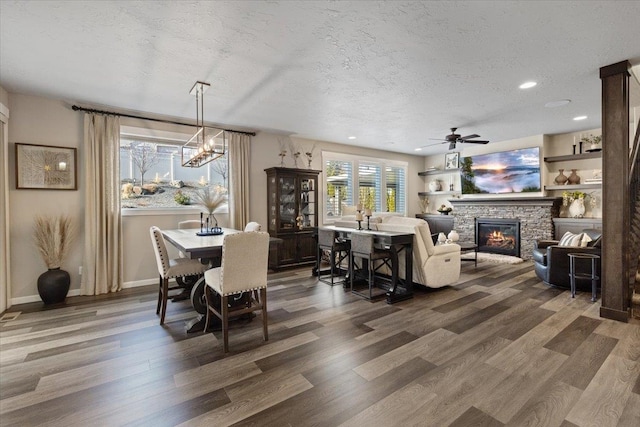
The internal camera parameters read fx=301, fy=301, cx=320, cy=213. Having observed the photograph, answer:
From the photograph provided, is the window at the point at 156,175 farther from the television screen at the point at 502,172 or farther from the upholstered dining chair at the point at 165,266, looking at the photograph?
the television screen at the point at 502,172

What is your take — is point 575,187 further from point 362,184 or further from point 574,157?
point 362,184

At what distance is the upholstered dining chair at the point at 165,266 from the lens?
10.4ft

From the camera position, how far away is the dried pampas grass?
390 cm

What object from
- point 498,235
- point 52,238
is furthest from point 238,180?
point 498,235

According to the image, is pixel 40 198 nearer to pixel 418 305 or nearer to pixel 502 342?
pixel 418 305

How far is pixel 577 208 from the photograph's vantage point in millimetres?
6125

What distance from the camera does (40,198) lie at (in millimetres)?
4031

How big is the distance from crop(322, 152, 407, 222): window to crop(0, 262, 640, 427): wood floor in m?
3.80

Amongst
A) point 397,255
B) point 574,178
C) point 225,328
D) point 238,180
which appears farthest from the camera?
point 574,178

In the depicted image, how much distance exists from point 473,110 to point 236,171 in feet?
13.4

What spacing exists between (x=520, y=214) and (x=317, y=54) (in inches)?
239

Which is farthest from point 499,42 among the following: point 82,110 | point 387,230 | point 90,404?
point 82,110

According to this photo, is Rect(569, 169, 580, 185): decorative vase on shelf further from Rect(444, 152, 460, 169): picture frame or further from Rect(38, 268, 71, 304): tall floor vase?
Rect(38, 268, 71, 304): tall floor vase

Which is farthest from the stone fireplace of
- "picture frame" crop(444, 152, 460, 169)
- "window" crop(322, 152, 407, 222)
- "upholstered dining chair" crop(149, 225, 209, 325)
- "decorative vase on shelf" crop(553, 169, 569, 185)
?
"upholstered dining chair" crop(149, 225, 209, 325)
